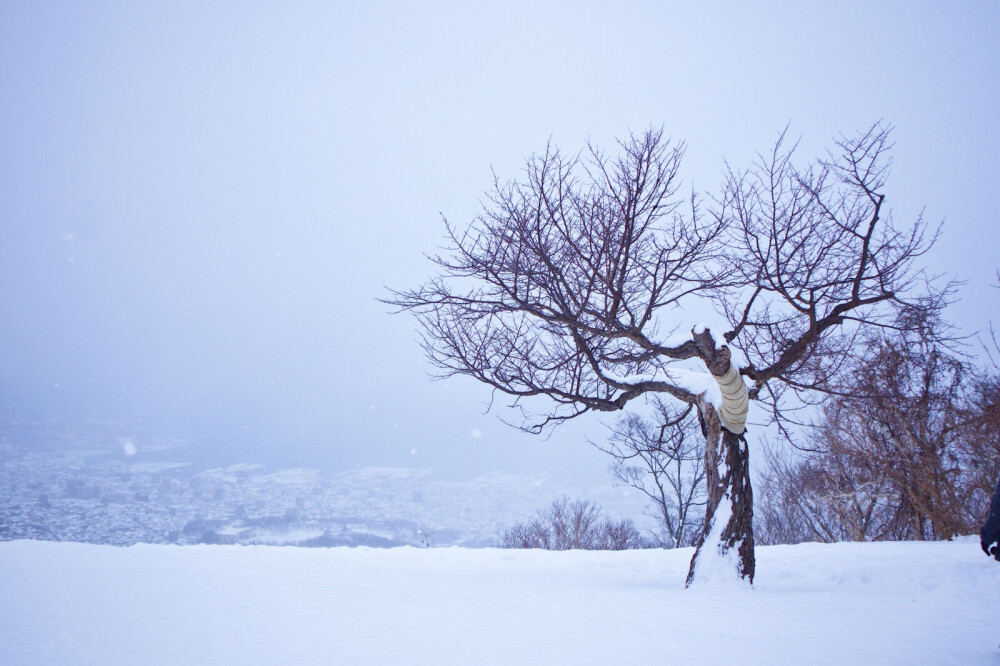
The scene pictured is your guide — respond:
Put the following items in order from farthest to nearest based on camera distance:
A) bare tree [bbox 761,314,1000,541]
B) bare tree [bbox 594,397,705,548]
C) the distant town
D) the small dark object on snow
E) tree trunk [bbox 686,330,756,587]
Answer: bare tree [bbox 594,397,705,548] → the distant town → bare tree [bbox 761,314,1000,541] → tree trunk [bbox 686,330,756,587] → the small dark object on snow

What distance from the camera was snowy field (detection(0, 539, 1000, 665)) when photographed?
304 cm

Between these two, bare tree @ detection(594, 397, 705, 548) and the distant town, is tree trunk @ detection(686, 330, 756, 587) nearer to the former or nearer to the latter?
the distant town

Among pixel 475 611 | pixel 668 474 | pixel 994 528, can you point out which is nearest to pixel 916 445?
pixel 668 474

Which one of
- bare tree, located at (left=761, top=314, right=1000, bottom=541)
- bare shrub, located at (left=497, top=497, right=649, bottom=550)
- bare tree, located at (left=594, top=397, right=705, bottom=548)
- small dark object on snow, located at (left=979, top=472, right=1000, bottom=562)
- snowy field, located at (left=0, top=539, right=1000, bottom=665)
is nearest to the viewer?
small dark object on snow, located at (left=979, top=472, right=1000, bottom=562)

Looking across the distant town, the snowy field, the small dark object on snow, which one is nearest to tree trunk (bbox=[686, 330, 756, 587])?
the snowy field

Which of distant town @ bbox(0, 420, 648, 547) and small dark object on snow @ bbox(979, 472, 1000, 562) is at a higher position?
small dark object on snow @ bbox(979, 472, 1000, 562)

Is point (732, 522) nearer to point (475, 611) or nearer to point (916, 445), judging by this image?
point (475, 611)

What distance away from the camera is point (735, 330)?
725 cm

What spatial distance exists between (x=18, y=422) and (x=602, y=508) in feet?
170

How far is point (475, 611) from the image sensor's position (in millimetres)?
4176

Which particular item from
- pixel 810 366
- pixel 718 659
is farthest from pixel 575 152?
pixel 718 659

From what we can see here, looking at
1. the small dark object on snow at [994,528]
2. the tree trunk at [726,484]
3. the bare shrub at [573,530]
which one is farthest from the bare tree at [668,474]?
the small dark object on snow at [994,528]

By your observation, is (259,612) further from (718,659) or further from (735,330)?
(735,330)

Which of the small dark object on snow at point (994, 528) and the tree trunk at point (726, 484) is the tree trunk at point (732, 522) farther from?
the small dark object on snow at point (994, 528)
